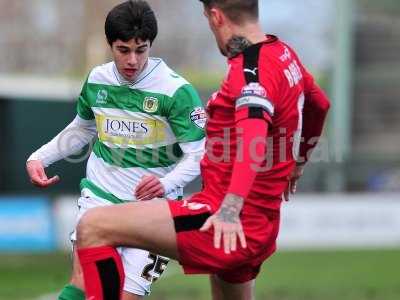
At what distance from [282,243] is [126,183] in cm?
1205

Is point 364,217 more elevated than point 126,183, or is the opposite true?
point 126,183

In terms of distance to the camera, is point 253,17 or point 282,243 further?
point 282,243

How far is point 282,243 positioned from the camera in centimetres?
1981

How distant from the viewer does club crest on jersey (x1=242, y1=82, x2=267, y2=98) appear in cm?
639

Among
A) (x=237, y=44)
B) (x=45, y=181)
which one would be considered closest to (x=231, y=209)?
(x=237, y=44)

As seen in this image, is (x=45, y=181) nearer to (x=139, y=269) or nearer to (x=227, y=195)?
(x=139, y=269)

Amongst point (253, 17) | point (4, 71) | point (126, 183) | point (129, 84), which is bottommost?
point (4, 71)

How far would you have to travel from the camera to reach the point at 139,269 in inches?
307

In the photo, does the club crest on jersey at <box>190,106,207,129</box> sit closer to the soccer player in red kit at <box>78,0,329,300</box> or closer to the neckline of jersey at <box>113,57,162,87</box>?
the neckline of jersey at <box>113,57,162,87</box>

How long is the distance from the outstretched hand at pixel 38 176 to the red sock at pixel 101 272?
1.20 metres

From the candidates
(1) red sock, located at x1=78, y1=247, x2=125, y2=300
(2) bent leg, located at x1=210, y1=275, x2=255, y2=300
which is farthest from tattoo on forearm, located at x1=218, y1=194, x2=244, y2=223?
(2) bent leg, located at x1=210, y1=275, x2=255, y2=300

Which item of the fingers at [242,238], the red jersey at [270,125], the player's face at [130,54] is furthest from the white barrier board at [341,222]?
the fingers at [242,238]

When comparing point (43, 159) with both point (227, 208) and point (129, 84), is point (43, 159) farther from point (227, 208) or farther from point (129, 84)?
point (227, 208)

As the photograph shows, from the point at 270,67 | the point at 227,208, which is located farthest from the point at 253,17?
the point at 227,208
